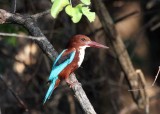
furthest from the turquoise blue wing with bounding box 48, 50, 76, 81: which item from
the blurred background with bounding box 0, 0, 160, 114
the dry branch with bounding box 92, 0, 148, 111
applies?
the blurred background with bounding box 0, 0, 160, 114

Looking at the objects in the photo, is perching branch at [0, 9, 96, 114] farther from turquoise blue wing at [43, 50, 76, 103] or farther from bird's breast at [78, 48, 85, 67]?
bird's breast at [78, 48, 85, 67]

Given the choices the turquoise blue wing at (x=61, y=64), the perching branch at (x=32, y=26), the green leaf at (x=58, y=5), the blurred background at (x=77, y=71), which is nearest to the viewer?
the green leaf at (x=58, y=5)

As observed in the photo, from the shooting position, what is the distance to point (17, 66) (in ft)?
23.5

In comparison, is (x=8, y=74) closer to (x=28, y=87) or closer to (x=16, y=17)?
(x=28, y=87)

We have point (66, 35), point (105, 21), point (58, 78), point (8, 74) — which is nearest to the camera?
point (58, 78)

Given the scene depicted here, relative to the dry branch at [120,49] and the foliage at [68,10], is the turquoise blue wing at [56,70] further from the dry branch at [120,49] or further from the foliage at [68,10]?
the foliage at [68,10]

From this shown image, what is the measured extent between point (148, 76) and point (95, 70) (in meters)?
1.22

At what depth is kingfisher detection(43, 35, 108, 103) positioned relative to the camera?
3.93 meters

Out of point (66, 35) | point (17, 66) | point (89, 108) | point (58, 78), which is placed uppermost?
point (17, 66)

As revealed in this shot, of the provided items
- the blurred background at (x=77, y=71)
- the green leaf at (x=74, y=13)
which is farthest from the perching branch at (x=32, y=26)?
the blurred background at (x=77, y=71)

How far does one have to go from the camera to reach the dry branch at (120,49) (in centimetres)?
492

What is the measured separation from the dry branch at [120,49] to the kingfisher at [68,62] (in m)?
0.73

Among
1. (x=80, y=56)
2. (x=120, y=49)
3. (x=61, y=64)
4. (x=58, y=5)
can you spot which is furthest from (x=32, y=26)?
(x=120, y=49)

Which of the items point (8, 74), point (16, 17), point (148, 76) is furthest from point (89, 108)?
point (148, 76)
